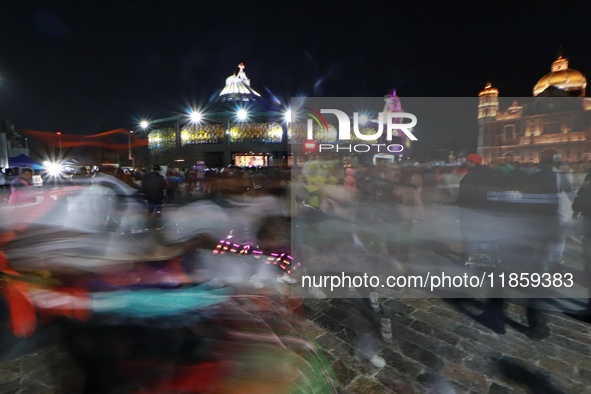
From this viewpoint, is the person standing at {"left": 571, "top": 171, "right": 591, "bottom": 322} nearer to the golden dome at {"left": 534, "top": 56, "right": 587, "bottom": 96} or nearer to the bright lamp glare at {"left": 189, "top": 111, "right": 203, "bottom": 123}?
the bright lamp glare at {"left": 189, "top": 111, "right": 203, "bottom": 123}

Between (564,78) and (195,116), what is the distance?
83107mm

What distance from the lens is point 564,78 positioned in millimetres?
70125

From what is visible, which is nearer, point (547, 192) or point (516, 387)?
point (516, 387)

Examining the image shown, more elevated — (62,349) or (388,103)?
(388,103)

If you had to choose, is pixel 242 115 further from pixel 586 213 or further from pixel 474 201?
Result: pixel 586 213

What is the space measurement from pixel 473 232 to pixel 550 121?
253ft

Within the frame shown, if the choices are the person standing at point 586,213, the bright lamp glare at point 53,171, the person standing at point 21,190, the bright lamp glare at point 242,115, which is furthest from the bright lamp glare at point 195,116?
the person standing at point 586,213

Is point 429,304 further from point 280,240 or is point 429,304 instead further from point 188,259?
point 188,259

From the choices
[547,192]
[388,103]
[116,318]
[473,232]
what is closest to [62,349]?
[116,318]

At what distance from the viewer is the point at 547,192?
4.06m

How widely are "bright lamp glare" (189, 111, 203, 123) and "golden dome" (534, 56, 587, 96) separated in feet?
258

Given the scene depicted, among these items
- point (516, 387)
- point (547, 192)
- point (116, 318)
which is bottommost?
point (516, 387)

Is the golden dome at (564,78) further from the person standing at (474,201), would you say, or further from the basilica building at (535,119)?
the person standing at (474,201)

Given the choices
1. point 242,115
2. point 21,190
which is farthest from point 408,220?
point 242,115
